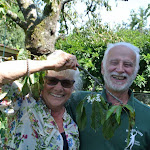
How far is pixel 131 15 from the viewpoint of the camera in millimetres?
48656

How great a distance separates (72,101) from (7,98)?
734 mm

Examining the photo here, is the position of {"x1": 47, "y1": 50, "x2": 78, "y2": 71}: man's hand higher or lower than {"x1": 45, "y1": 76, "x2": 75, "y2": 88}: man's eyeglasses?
higher

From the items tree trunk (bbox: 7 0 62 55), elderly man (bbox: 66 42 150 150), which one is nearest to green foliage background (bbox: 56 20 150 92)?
tree trunk (bbox: 7 0 62 55)

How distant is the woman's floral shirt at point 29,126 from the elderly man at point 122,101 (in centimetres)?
23

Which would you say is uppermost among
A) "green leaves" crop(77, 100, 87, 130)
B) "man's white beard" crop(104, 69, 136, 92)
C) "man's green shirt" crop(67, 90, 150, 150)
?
"man's white beard" crop(104, 69, 136, 92)

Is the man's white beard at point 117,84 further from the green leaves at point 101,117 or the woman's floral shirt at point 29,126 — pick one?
the green leaves at point 101,117

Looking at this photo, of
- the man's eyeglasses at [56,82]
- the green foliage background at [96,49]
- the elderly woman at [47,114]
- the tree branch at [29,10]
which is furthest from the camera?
the green foliage background at [96,49]

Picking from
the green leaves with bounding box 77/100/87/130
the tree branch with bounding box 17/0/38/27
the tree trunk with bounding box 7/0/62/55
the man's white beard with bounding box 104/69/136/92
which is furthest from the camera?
the tree branch with bounding box 17/0/38/27

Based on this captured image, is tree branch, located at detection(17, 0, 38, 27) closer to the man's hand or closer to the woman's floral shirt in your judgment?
the woman's floral shirt

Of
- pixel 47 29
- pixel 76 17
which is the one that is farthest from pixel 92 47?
pixel 47 29

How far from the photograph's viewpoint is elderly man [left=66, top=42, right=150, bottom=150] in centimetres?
198

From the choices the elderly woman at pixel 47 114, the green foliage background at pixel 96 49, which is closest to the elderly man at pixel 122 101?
the elderly woman at pixel 47 114

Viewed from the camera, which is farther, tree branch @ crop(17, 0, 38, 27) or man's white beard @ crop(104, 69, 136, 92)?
tree branch @ crop(17, 0, 38, 27)

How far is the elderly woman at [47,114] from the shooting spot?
1.66m
